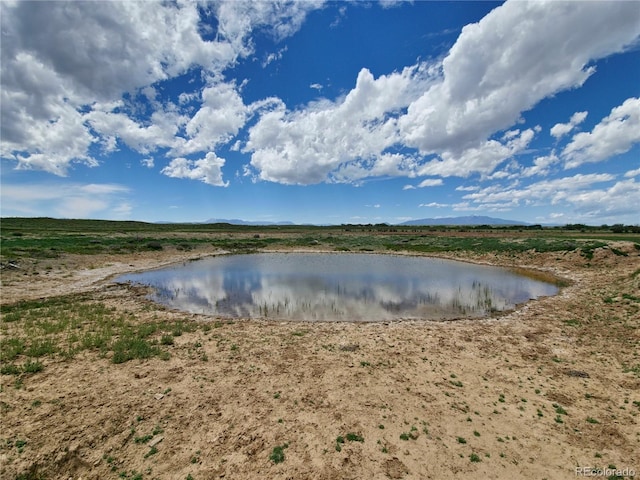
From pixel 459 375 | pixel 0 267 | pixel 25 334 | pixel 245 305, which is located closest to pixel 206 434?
pixel 459 375

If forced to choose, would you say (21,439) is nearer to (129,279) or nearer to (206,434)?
(206,434)

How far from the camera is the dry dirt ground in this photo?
761 cm

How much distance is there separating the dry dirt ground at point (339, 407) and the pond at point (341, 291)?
475 centimetres

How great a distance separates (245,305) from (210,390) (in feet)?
42.6

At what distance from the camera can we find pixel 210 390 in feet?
35.3

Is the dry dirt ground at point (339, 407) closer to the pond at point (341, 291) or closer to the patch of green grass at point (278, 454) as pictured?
the patch of green grass at point (278, 454)

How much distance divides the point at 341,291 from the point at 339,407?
18.6 metres

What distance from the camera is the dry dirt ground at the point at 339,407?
7.61 metres

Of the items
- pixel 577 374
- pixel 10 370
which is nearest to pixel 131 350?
pixel 10 370

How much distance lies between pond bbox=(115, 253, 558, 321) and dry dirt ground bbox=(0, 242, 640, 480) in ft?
15.6

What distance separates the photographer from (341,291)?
93.1 ft

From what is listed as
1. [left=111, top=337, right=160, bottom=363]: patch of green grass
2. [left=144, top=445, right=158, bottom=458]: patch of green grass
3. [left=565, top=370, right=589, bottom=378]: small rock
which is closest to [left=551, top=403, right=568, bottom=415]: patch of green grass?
[left=565, top=370, right=589, bottom=378]: small rock

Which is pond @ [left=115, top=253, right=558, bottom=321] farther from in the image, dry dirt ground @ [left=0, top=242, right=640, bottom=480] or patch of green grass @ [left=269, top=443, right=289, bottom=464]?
patch of green grass @ [left=269, top=443, right=289, bottom=464]

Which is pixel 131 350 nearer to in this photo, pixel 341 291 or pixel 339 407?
pixel 339 407
